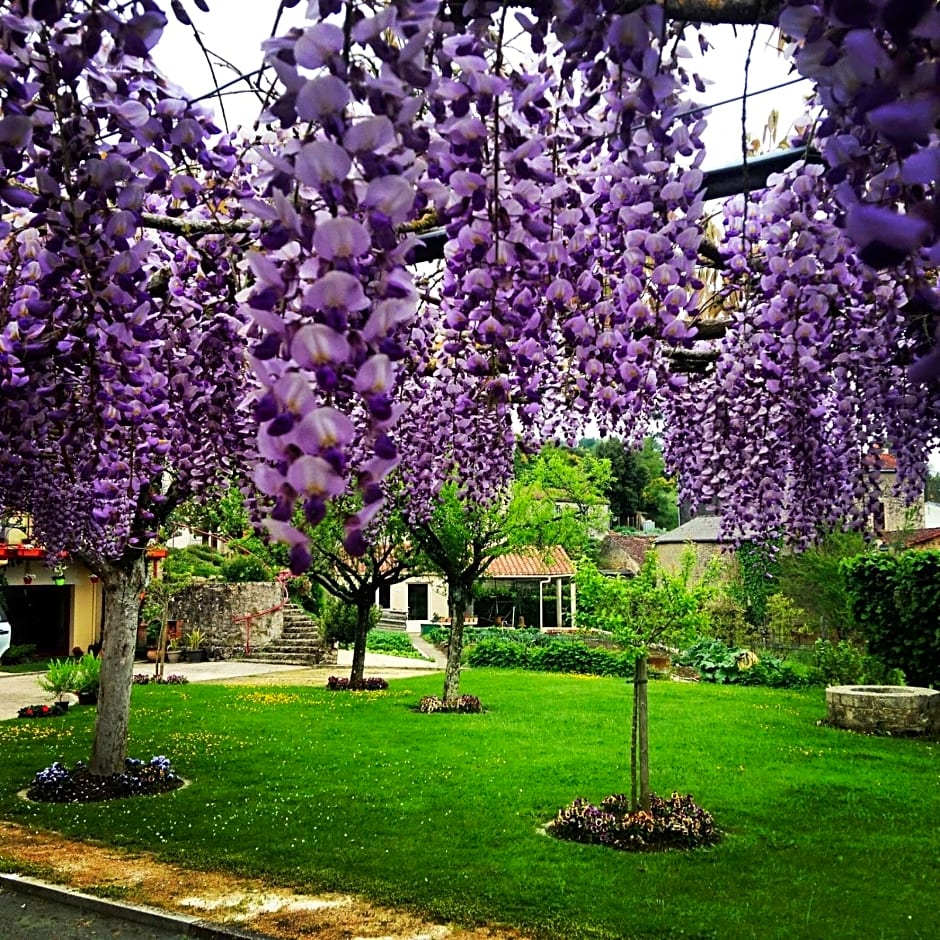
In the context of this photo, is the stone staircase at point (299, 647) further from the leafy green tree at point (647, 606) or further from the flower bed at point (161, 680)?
the leafy green tree at point (647, 606)

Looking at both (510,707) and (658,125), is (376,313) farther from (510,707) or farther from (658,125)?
(510,707)

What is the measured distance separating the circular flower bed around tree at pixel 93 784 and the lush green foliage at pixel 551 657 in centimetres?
1245

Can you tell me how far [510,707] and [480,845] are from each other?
726 centimetres

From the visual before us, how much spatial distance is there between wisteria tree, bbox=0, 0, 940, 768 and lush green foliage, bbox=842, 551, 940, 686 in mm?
8955

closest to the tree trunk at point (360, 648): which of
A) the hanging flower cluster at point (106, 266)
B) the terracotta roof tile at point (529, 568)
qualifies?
the terracotta roof tile at point (529, 568)

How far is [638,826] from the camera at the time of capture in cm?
662

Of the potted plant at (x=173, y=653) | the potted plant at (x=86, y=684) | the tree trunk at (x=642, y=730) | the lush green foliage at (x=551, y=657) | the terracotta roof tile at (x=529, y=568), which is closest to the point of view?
the tree trunk at (x=642, y=730)

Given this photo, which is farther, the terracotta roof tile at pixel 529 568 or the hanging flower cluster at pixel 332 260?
the terracotta roof tile at pixel 529 568

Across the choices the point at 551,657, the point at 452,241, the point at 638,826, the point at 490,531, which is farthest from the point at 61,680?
the point at 452,241

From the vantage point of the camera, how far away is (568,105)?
1933 millimetres

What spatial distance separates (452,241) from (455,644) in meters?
→ 12.2

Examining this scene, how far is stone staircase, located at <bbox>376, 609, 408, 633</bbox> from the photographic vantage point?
1265 inches

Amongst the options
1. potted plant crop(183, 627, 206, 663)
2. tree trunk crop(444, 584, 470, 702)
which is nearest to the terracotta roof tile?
potted plant crop(183, 627, 206, 663)

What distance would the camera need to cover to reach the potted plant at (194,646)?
2227cm
